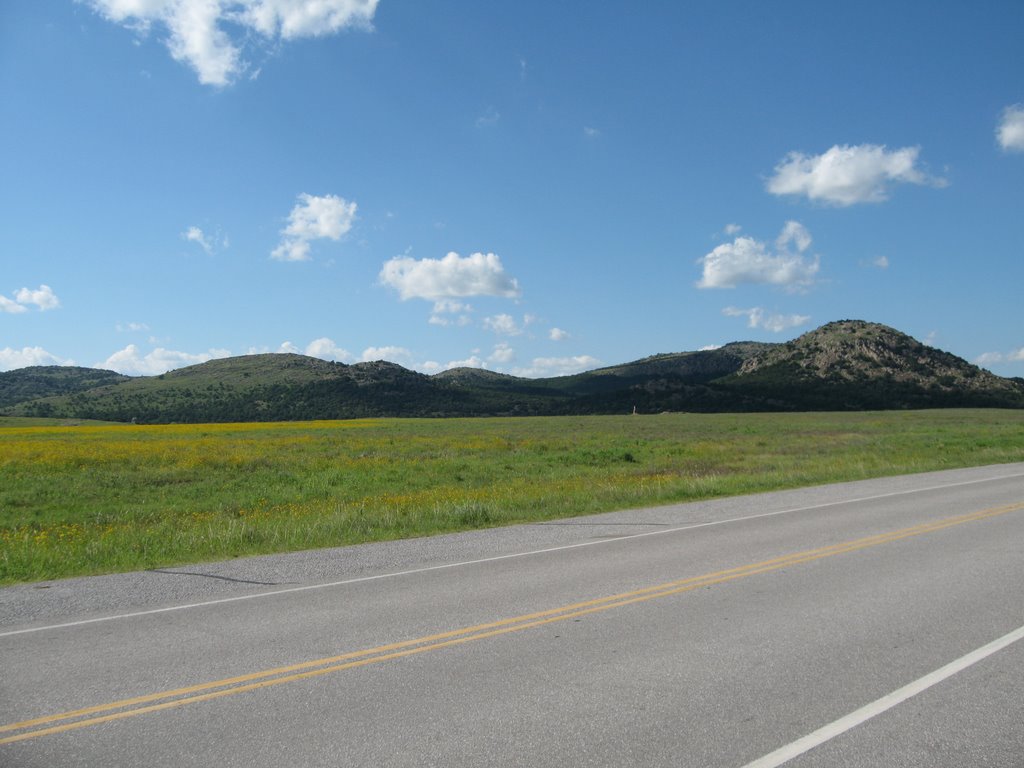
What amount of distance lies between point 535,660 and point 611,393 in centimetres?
15198

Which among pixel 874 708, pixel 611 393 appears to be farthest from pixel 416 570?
pixel 611 393

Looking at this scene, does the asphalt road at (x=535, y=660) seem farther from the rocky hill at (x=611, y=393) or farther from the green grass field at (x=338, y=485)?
the rocky hill at (x=611, y=393)

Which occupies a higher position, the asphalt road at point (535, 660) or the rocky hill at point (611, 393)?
the rocky hill at point (611, 393)

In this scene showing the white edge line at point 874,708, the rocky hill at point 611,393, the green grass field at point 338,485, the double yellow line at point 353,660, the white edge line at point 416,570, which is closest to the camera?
the white edge line at point 874,708

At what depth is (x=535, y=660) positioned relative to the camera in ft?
20.4

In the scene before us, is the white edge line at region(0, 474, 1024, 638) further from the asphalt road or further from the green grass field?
the green grass field

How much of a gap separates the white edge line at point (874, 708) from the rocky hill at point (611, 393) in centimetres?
11419

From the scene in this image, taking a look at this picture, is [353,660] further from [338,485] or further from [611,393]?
[611,393]

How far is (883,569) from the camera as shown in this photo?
31.0 ft

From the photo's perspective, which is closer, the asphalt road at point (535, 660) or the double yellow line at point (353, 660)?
the asphalt road at point (535, 660)

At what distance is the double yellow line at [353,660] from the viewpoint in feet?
16.9

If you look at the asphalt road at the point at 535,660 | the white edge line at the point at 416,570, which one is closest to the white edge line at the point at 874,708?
the asphalt road at the point at 535,660

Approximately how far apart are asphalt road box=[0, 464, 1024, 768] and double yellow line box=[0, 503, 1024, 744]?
3cm

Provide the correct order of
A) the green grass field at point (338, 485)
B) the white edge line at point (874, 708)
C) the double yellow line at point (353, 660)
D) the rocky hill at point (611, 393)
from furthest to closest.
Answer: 1. the rocky hill at point (611, 393)
2. the green grass field at point (338, 485)
3. the double yellow line at point (353, 660)
4. the white edge line at point (874, 708)
